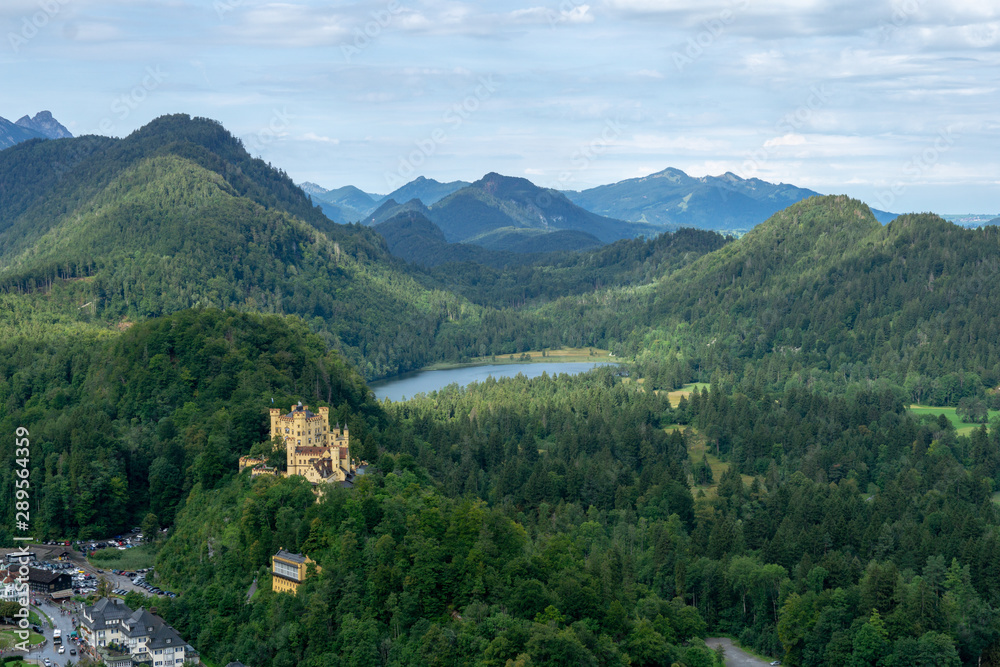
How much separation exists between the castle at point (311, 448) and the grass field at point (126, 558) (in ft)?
34.2

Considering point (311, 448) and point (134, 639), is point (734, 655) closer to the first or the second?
point (311, 448)

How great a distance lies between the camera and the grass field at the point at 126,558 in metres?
97.0

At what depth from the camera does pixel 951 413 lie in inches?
6747

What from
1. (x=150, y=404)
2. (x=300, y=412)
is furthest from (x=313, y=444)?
(x=150, y=404)

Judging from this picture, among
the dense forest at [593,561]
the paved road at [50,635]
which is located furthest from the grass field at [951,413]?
the paved road at [50,635]

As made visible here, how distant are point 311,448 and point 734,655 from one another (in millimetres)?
36765

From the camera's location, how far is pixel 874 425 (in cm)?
15075

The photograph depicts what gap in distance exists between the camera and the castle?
314 ft

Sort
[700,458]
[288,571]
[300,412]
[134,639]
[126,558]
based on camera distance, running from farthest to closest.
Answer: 1. [700,458]
2. [300,412]
3. [126,558]
4. [288,571]
5. [134,639]

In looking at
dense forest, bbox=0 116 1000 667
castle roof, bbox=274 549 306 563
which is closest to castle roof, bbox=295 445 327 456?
dense forest, bbox=0 116 1000 667

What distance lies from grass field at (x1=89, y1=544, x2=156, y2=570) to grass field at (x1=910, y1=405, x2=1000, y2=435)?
103 meters

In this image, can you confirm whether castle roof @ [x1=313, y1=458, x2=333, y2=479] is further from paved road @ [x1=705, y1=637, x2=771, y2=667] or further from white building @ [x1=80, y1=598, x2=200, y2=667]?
paved road @ [x1=705, y1=637, x2=771, y2=667]

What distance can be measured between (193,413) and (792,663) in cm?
6013

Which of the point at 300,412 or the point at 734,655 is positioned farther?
the point at 300,412
